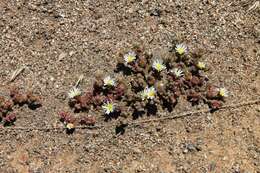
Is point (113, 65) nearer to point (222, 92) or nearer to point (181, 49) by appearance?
point (181, 49)

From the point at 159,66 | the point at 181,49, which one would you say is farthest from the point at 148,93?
the point at 181,49

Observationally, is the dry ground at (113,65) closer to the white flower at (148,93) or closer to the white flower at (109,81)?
the white flower at (109,81)

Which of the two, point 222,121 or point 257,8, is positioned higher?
point 257,8

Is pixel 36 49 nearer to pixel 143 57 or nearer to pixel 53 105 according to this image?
pixel 53 105

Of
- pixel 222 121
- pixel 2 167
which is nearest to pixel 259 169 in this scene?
pixel 222 121

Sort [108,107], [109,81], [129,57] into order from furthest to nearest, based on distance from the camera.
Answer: [129,57]
[109,81]
[108,107]

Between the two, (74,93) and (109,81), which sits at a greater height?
(109,81)
